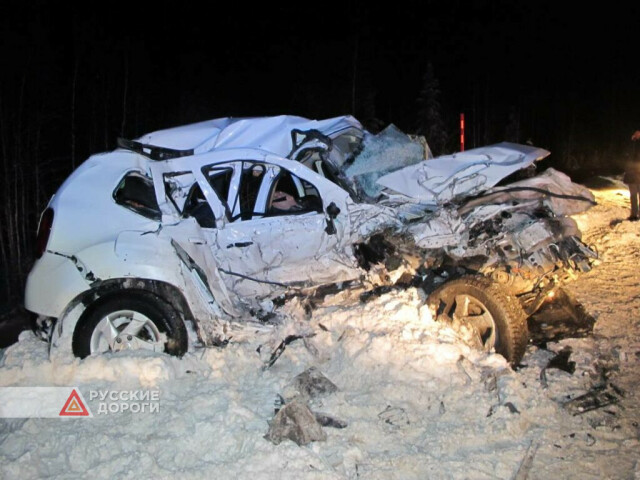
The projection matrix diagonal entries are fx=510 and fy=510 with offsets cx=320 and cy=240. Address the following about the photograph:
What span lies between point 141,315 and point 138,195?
1194mm

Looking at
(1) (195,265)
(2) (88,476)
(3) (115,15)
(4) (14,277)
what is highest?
(3) (115,15)

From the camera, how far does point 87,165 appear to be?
4723mm

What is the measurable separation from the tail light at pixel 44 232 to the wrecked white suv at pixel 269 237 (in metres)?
0.02

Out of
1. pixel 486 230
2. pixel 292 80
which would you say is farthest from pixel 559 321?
pixel 292 80

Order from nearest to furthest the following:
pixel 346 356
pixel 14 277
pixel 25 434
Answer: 1. pixel 25 434
2. pixel 346 356
3. pixel 14 277

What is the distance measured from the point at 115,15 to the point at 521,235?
24752 mm

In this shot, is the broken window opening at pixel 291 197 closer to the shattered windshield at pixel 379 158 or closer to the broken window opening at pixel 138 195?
the shattered windshield at pixel 379 158

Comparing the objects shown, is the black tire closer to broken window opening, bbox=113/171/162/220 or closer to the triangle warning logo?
the triangle warning logo

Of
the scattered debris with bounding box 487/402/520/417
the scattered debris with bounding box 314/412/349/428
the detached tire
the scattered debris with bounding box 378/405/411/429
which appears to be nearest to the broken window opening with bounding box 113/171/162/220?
the scattered debris with bounding box 314/412/349/428

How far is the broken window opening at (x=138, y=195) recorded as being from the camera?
181 inches

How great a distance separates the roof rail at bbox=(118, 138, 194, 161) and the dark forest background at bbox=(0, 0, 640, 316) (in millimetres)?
7358

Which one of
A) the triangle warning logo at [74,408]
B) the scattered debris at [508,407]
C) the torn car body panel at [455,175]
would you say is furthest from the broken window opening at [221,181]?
the scattered debris at [508,407]

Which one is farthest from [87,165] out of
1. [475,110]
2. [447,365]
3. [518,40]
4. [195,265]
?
[518,40]

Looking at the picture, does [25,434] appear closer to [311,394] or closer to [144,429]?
[144,429]
